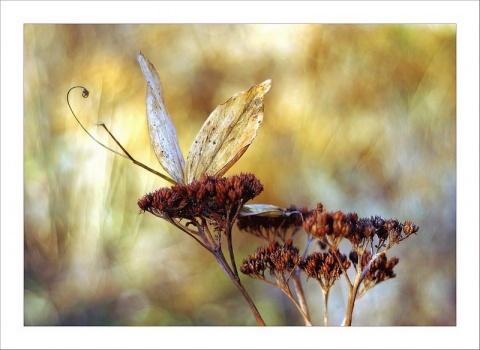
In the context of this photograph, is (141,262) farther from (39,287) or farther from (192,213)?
(192,213)

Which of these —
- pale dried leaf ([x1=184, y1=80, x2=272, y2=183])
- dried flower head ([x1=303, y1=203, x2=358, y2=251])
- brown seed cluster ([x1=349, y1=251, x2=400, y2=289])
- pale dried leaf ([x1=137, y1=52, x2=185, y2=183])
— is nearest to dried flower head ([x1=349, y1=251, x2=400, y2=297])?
brown seed cluster ([x1=349, y1=251, x2=400, y2=289])

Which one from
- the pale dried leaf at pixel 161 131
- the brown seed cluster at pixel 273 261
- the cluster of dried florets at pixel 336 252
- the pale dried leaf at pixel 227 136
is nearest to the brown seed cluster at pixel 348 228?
the cluster of dried florets at pixel 336 252

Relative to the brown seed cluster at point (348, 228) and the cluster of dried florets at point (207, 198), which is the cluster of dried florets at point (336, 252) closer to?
the brown seed cluster at point (348, 228)

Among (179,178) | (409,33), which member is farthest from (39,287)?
(409,33)

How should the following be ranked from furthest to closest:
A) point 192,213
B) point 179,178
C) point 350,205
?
point 350,205
point 179,178
point 192,213

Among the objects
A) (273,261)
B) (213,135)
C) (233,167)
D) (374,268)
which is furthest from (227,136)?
(374,268)

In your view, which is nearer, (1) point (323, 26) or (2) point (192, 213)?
(2) point (192, 213)
